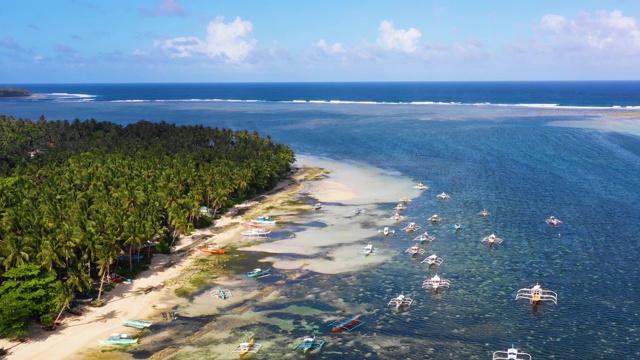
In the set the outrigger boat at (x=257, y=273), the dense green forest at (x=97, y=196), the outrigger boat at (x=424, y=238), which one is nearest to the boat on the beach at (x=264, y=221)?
the dense green forest at (x=97, y=196)

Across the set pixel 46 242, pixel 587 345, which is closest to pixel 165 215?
pixel 46 242

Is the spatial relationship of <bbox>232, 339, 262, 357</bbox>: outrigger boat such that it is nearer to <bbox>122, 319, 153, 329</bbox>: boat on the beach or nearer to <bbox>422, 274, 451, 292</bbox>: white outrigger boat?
<bbox>122, 319, 153, 329</bbox>: boat on the beach

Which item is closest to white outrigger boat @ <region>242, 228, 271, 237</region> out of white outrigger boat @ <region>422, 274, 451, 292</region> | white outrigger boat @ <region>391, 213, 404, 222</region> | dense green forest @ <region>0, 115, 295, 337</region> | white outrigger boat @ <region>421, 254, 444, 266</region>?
dense green forest @ <region>0, 115, 295, 337</region>

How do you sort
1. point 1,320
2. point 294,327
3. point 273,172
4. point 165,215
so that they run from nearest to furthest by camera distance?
1. point 1,320
2. point 294,327
3. point 165,215
4. point 273,172

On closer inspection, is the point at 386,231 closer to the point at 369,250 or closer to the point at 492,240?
the point at 369,250

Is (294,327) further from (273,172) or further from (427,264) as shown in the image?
(273,172)

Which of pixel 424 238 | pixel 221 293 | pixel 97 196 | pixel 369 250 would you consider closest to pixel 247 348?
pixel 221 293

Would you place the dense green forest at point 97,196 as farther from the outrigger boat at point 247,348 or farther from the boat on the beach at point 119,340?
the outrigger boat at point 247,348
